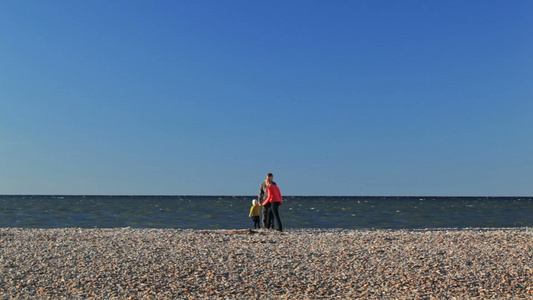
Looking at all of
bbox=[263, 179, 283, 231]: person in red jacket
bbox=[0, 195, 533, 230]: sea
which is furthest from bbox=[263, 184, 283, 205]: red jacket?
bbox=[0, 195, 533, 230]: sea

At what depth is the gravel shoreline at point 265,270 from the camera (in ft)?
30.3

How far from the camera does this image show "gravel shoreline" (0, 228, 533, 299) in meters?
9.23

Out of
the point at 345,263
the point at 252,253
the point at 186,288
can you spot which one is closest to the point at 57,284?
the point at 186,288

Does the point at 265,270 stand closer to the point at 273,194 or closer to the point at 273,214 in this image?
the point at 273,194

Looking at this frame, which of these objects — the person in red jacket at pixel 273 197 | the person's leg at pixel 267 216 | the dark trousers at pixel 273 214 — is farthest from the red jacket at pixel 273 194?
the person's leg at pixel 267 216

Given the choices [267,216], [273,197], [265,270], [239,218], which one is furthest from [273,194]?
[239,218]

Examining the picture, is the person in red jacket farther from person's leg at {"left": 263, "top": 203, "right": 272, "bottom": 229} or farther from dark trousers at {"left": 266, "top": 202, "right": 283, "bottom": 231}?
person's leg at {"left": 263, "top": 203, "right": 272, "bottom": 229}

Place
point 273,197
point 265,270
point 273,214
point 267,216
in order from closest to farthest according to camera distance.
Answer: point 265,270, point 273,197, point 273,214, point 267,216

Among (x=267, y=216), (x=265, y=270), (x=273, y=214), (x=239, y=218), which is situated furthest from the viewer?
Answer: (x=239, y=218)

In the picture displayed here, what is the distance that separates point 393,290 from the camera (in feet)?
30.8

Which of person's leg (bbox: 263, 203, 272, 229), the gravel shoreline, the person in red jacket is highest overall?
the person in red jacket

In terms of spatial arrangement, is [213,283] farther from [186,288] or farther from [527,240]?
[527,240]

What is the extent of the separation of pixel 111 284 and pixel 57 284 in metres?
1.02

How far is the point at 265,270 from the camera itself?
35.0ft
